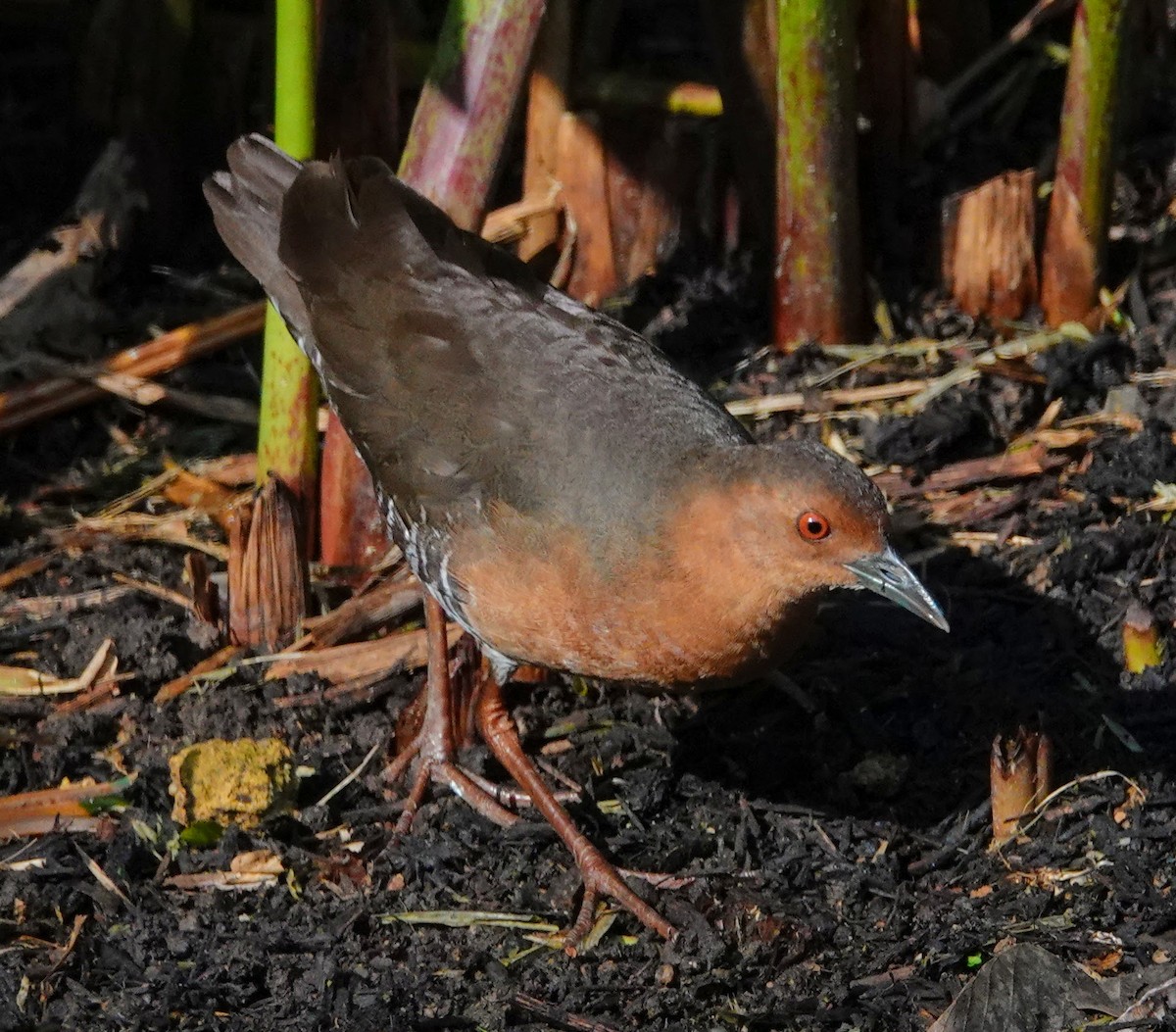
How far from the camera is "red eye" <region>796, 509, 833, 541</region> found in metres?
4.14

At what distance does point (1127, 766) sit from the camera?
4605 millimetres

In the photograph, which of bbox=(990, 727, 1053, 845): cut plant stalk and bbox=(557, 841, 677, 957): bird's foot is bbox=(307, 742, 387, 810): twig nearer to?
bbox=(557, 841, 677, 957): bird's foot

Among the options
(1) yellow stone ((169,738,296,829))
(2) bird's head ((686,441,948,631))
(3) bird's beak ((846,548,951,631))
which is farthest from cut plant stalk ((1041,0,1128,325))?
(1) yellow stone ((169,738,296,829))

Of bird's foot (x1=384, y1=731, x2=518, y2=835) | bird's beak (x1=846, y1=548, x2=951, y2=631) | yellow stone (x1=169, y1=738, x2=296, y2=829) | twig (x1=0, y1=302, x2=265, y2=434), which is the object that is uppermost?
bird's beak (x1=846, y1=548, x2=951, y2=631)

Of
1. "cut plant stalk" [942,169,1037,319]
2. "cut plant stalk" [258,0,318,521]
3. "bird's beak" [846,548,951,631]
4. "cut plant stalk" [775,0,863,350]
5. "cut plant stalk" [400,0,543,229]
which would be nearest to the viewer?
"bird's beak" [846,548,951,631]

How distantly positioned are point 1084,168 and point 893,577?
242 cm

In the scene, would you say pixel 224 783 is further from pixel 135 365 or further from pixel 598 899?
pixel 135 365

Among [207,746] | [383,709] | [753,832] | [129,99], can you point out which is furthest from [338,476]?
[129,99]

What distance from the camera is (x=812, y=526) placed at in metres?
4.15

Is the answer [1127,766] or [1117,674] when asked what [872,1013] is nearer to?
[1127,766]

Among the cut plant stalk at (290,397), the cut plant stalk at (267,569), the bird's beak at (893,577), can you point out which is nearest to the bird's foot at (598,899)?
the bird's beak at (893,577)

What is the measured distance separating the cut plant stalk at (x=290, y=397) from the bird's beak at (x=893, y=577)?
200 centimetres

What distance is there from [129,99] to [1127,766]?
4.83 m

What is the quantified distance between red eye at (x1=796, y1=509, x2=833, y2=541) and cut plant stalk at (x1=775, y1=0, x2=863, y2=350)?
2.10 m
